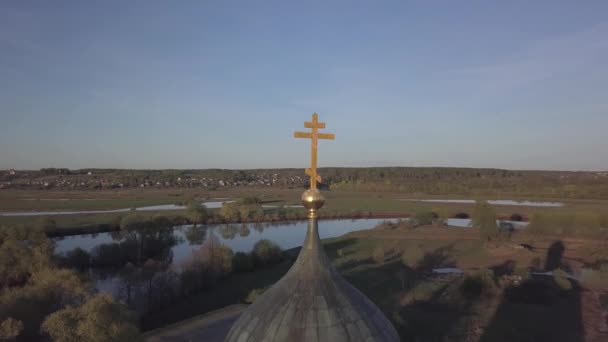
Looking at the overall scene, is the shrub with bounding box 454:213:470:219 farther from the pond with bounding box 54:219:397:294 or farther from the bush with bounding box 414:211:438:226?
the pond with bounding box 54:219:397:294

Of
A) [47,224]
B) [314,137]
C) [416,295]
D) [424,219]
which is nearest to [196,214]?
[47,224]

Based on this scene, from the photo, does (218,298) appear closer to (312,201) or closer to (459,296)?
(459,296)

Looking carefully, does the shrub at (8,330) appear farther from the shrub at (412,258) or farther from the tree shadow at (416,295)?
the shrub at (412,258)

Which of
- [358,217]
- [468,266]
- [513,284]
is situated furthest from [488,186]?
[513,284]

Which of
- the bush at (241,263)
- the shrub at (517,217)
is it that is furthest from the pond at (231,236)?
the shrub at (517,217)

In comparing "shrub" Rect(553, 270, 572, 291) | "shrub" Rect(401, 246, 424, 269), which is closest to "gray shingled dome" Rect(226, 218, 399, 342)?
"shrub" Rect(553, 270, 572, 291)

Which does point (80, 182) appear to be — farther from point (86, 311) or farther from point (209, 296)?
point (86, 311)

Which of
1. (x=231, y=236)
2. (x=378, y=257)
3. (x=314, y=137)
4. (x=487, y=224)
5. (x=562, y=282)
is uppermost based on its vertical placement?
(x=314, y=137)
